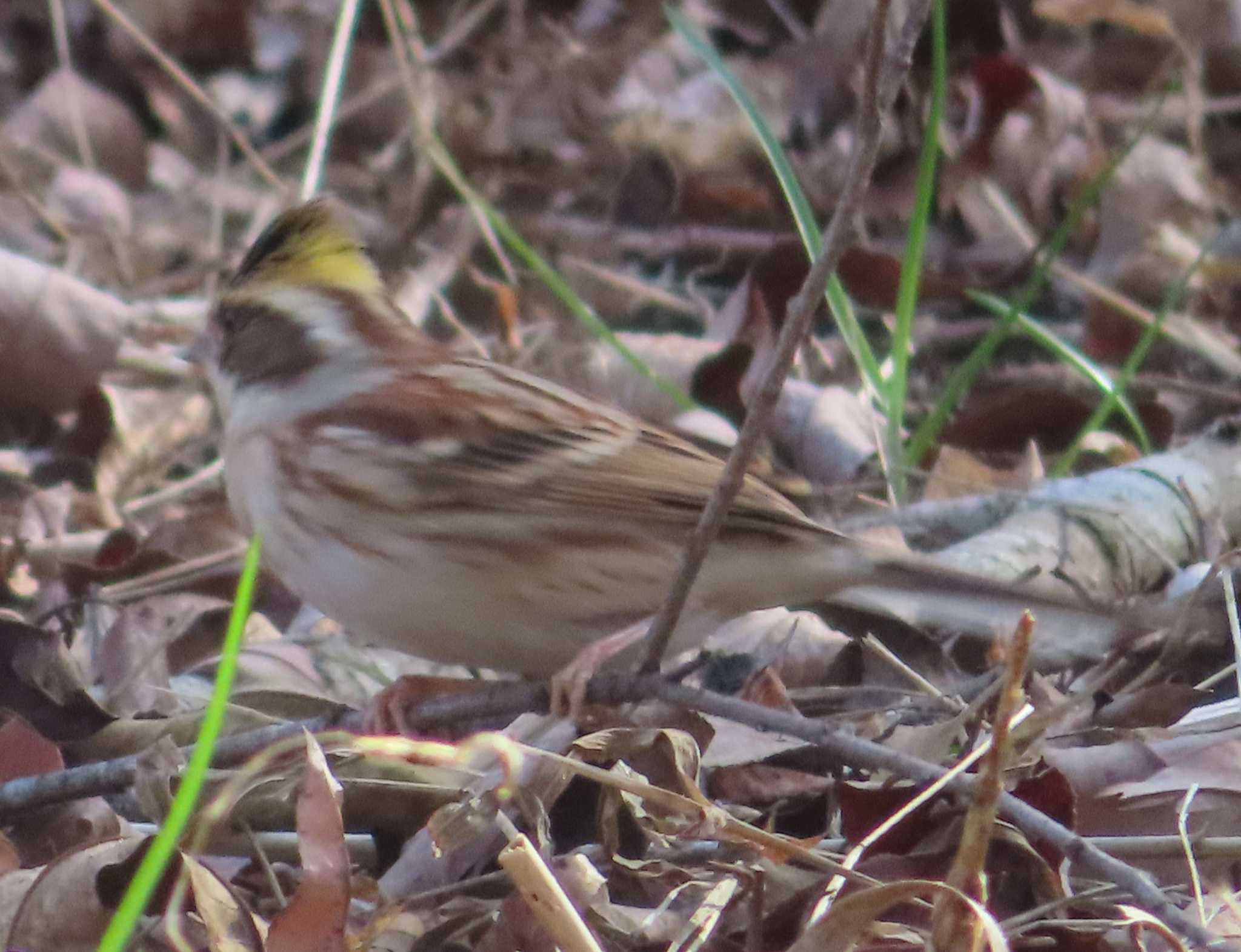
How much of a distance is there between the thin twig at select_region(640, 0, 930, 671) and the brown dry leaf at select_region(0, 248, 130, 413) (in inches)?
92.6

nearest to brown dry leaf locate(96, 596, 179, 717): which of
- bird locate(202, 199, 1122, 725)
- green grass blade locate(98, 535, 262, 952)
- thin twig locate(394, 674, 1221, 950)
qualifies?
bird locate(202, 199, 1122, 725)

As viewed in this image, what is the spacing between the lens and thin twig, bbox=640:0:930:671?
4.95ft

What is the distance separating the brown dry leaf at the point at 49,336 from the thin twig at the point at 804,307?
2.35 metres

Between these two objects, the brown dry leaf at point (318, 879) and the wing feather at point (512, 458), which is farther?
the wing feather at point (512, 458)

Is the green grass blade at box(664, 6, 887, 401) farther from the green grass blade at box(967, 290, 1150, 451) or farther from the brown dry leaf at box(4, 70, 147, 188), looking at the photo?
the brown dry leaf at box(4, 70, 147, 188)

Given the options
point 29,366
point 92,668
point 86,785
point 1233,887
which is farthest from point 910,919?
point 29,366

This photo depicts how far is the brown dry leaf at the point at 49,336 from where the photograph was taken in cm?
369

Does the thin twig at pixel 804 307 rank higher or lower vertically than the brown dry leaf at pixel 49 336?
higher

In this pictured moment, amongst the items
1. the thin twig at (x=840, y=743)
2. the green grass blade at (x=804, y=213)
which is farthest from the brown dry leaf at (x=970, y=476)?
the thin twig at (x=840, y=743)

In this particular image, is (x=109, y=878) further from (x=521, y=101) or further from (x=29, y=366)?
(x=521, y=101)

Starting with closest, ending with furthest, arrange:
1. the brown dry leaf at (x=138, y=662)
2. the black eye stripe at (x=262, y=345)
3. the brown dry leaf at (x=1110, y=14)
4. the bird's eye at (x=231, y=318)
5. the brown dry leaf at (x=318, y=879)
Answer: the brown dry leaf at (x=318, y=879) < the brown dry leaf at (x=138, y=662) < the black eye stripe at (x=262, y=345) < the bird's eye at (x=231, y=318) < the brown dry leaf at (x=1110, y=14)

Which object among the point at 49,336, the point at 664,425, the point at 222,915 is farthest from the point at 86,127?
the point at 222,915

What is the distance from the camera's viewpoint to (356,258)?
282 cm

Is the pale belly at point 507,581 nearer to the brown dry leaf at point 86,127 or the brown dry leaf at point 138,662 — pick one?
the brown dry leaf at point 138,662
